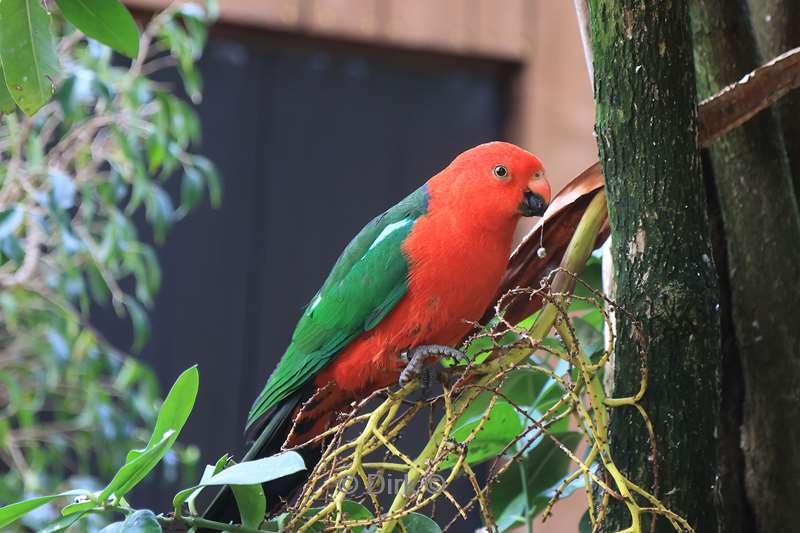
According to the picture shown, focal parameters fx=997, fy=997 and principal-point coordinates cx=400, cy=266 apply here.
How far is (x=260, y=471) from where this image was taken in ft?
2.34

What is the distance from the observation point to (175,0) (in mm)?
2699

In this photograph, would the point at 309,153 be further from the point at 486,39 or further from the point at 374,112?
the point at 486,39

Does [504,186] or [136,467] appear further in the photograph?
[504,186]

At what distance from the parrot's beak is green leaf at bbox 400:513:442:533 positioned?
1.85 ft

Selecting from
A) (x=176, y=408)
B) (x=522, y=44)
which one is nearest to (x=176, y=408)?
(x=176, y=408)

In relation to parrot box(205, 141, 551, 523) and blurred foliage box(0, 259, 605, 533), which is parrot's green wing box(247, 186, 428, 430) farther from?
blurred foliage box(0, 259, 605, 533)

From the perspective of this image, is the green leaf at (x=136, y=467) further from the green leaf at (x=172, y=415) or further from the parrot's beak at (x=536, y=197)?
the parrot's beak at (x=536, y=197)

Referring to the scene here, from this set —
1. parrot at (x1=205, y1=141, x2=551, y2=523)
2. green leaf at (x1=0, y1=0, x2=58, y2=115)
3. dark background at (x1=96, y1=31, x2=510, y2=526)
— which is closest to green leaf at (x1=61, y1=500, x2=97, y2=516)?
green leaf at (x1=0, y1=0, x2=58, y2=115)

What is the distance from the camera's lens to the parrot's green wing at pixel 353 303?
1.30 meters

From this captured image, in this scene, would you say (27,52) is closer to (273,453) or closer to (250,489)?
(250,489)

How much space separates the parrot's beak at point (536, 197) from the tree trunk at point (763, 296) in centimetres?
27

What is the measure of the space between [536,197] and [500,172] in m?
0.06

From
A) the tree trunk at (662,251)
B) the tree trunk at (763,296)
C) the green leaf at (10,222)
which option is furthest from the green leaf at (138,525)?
the green leaf at (10,222)

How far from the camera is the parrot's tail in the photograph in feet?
3.45
